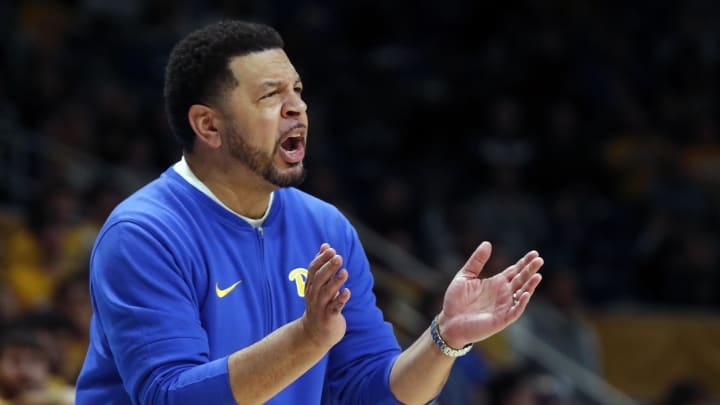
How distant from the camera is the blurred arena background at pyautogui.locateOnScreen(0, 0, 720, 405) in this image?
29.9 feet

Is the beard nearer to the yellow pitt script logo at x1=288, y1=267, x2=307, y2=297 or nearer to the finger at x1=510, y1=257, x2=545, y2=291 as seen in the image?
the yellow pitt script logo at x1=288, y1=267, x2=307, y2=297

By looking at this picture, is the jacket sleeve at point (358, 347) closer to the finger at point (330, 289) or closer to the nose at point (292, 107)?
the nose at point (292, 107)

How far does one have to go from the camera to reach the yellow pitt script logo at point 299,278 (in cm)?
331

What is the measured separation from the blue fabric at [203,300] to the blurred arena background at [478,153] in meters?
3.97

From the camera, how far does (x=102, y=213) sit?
854 cm

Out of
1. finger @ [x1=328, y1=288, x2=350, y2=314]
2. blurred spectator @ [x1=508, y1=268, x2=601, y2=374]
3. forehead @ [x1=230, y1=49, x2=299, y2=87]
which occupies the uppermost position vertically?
forehead @ [x1=230, y1=49, x2=299, y2=87]

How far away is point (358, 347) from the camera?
135 inches

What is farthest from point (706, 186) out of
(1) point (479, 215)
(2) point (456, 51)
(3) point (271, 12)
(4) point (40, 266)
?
(4) point (40, 266)

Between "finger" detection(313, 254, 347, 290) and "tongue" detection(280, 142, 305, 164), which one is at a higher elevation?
"tongue" detection(280, 142, 305, 164)

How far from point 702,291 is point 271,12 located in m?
5.07

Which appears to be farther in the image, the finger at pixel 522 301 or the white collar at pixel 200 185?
the white collar at pixel 200 185

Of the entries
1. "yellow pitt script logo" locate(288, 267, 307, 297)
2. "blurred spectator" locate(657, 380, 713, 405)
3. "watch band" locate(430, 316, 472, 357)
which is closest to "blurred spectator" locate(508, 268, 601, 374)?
"blurred spectator" locate(657, 380, 713, 405)

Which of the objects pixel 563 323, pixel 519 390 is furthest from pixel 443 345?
pixel 563 323

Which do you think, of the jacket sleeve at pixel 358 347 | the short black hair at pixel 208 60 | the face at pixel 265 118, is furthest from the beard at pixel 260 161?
the jacket sleeve at pixel 358 347
